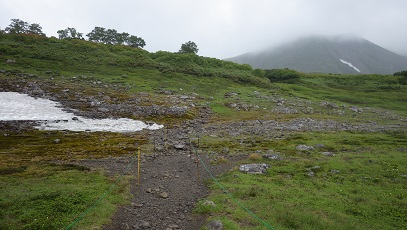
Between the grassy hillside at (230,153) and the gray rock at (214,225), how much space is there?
1.71ft

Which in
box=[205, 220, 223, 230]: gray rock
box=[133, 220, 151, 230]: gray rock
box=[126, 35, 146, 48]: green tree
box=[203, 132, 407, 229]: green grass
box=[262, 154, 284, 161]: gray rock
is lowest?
box=[133, 220, 151, 230]: gray rock

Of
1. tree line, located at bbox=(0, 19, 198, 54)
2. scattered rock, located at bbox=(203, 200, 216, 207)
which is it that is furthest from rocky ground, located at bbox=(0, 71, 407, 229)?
tree line, located at bbox=(0, 19, 198, 54)

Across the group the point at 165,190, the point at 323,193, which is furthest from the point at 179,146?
the point at 323,193

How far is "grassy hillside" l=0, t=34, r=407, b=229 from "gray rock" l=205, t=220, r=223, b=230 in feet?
1.71

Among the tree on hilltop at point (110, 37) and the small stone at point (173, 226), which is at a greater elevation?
the tree on hilltop at point (110, 37)

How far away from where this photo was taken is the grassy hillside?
14727 millimetres

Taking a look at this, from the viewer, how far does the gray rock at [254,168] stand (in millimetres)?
22875

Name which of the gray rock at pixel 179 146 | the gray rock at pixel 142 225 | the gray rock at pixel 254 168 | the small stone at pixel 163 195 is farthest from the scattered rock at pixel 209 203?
the gray rock at pixel 179 146

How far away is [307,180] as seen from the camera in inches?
824

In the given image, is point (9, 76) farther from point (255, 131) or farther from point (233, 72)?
point (233, 72)

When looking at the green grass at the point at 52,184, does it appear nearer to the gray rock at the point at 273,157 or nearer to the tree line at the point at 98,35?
the gray rock at the point at 273,157

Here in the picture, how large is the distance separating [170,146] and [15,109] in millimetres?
28901

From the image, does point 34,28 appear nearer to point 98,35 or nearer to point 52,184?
point 98,35

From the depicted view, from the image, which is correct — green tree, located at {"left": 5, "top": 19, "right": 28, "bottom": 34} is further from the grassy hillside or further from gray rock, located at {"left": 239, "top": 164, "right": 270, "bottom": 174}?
gray rock, located at {"left": 239, "top": 164, "right": 270, "bottom": 174}
